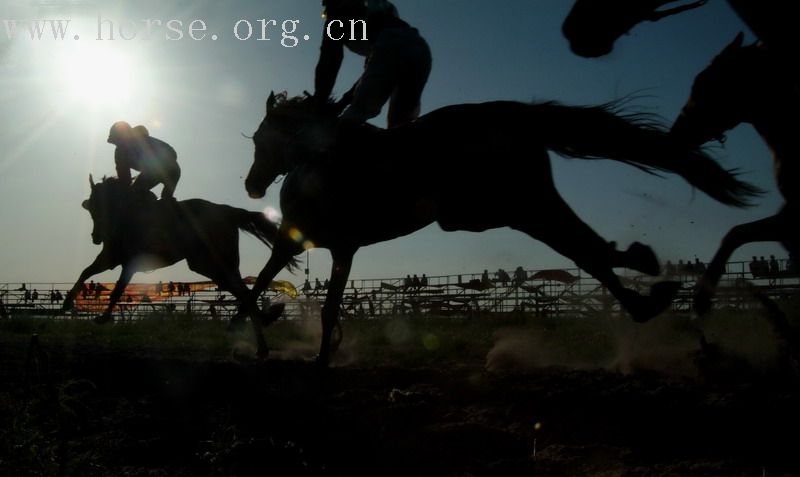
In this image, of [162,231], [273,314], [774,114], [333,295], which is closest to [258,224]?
[162,231]

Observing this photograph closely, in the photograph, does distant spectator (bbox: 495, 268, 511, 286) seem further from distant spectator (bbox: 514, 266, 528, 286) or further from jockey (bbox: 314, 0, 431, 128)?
jockey (bbox: 314, 0, 431, 128)

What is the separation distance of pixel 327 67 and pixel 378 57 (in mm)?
711

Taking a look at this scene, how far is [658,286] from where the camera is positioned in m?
4.36

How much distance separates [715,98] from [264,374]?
3.84m

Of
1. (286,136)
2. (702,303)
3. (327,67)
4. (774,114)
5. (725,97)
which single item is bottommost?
(702,303)

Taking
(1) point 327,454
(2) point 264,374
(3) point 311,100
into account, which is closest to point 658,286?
(1) point 327,454

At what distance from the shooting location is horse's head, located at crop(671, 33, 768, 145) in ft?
16.2

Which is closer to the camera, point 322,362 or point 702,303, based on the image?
point 702,303

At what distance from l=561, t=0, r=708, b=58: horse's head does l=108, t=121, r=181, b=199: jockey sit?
8.10 meters

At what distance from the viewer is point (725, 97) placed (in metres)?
5.06

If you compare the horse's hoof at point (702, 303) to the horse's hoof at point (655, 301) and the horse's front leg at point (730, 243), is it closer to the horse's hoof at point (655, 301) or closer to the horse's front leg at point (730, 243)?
the horse's front leg at point (730, 243)

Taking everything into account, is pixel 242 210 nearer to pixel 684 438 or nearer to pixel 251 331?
pixel 251 331

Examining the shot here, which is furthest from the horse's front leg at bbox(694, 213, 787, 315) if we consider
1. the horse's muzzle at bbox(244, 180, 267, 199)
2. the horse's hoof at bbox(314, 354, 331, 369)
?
the horse's muzzle at bbox(244, 180, 267, 199)

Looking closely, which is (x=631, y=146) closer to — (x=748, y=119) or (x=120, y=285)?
(x=748, y=119)
